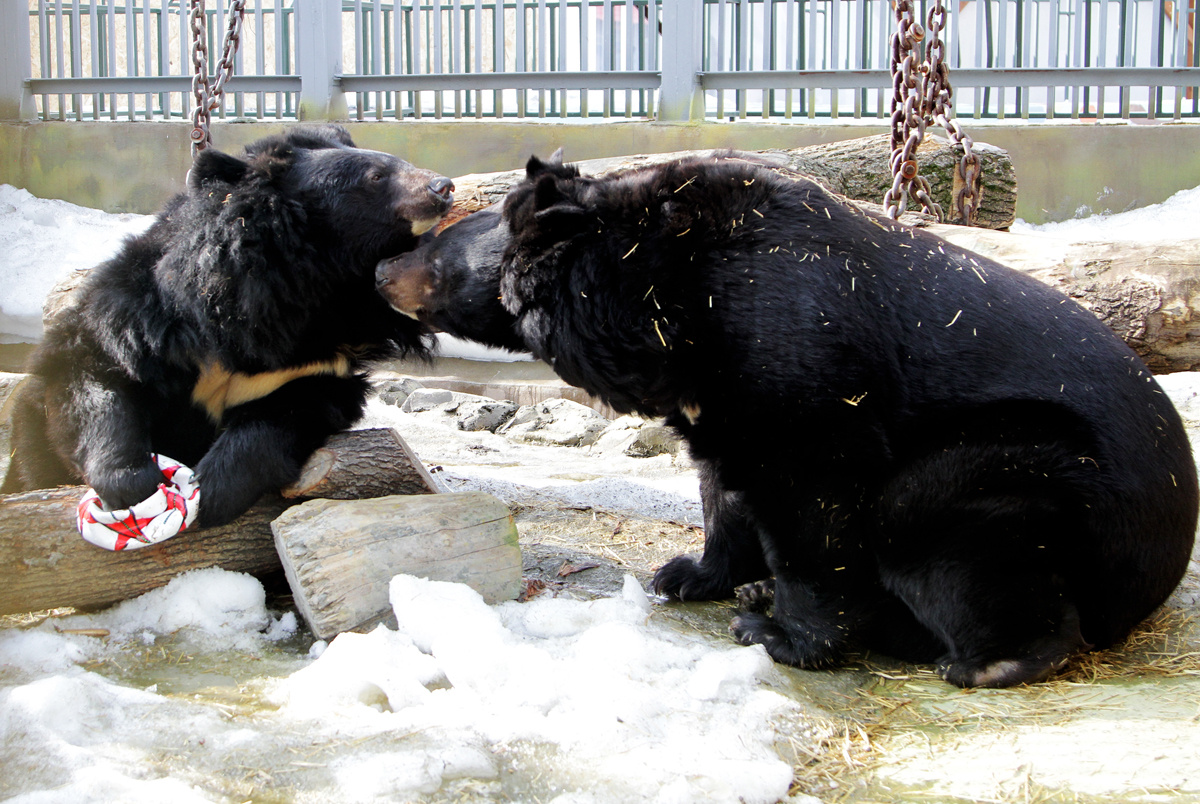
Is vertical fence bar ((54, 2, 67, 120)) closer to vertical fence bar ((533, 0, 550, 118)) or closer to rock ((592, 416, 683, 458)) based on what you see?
vertical fence bar ((533, 0, 550, 118))

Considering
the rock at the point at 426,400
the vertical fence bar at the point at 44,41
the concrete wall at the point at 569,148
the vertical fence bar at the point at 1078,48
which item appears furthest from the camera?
the vertical fence bar at the point at 44,41

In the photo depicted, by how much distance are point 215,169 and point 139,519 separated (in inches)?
43.0

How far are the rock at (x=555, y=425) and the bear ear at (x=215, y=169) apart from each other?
3686 mm

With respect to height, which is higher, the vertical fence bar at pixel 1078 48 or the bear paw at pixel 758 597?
the vertical fence bar at pixel 1078 48

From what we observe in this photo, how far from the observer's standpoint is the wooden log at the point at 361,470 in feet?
10.1

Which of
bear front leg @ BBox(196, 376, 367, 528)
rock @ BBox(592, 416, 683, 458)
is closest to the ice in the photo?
rock @ BBox(592, 416, 683, 458)

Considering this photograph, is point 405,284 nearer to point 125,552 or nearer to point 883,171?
point 125,552

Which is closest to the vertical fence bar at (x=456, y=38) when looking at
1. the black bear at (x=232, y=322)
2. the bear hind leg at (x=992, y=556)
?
the black bear at (x=232, y=322)

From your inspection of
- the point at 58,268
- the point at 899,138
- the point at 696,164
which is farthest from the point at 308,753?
the point at 58,268

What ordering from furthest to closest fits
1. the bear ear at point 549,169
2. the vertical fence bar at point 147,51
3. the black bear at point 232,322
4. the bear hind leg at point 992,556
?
the vertical fence bar at point 147,51, the black bear at point 232,322, the bear ear at point 549,169, the bear hind leg at point 992,556

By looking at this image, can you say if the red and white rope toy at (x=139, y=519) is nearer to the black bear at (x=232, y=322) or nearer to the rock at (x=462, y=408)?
the black bear at (x=232, y=322)

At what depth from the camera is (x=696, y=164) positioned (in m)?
2.90

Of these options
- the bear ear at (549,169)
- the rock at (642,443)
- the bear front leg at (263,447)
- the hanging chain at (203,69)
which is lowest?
the rock at (642,443)

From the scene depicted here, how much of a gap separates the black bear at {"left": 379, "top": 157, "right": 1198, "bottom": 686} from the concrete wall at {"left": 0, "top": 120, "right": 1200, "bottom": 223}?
6.43 meters
